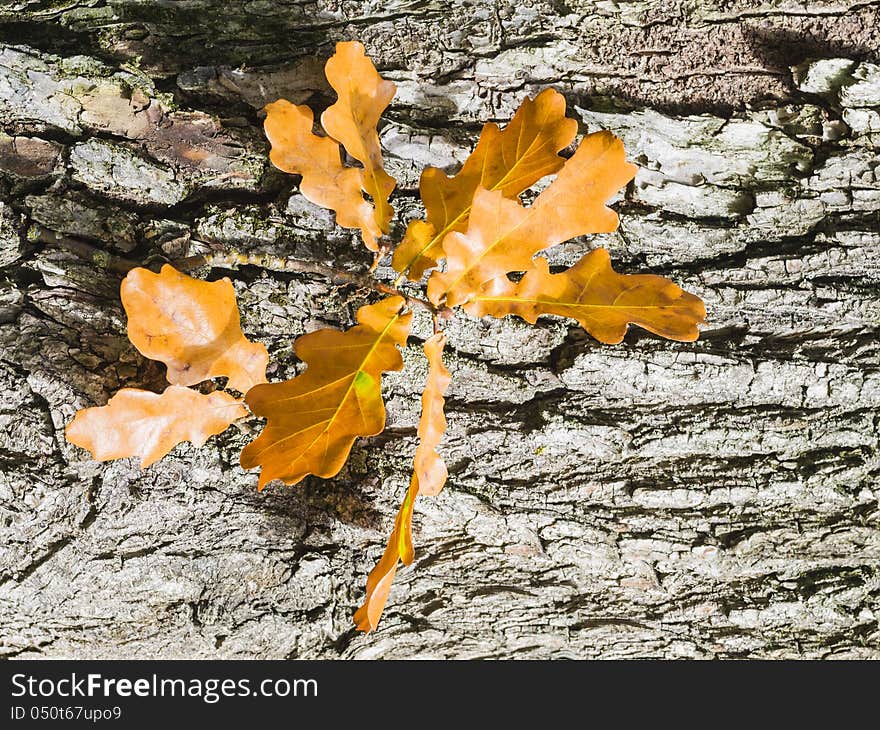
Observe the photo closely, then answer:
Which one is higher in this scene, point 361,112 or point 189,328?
point 361,112

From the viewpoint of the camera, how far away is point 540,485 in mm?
1468

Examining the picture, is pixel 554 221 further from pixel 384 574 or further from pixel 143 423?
pixel 143 423

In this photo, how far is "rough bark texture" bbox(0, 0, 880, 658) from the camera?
4.42 ft

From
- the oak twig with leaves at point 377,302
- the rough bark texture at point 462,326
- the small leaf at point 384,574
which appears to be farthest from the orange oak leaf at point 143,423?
the small leaf at point 384,574

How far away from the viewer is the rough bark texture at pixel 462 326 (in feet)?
4.42

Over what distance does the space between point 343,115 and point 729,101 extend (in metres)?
0.68

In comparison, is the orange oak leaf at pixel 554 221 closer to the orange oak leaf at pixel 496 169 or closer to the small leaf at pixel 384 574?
the orange oak leaf at pixel 496 169

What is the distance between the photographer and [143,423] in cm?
124

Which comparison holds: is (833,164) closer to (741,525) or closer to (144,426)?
(741,525)

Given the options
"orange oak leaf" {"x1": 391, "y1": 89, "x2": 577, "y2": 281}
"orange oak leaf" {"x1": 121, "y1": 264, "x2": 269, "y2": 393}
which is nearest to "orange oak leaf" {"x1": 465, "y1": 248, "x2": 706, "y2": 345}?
"orange oak leaf" {"x1": 391, "y1": 89, "x2": 577, "y2": 281}

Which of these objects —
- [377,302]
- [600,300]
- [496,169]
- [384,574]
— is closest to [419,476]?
[384,574]

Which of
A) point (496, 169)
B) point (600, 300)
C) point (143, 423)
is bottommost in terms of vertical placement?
point (143, 423)

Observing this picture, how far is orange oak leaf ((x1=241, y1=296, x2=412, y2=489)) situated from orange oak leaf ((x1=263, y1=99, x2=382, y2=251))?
20cm

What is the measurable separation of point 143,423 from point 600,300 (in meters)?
0.73
